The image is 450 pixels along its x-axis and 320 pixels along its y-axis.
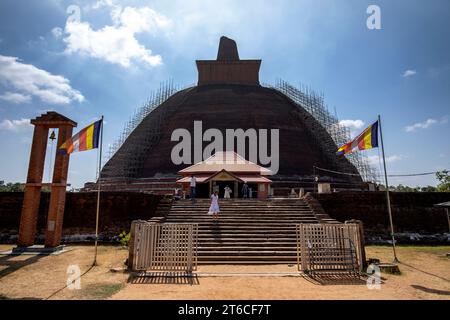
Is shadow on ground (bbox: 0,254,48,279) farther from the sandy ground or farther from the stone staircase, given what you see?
the stone staircase

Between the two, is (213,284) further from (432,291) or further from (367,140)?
(367,140)

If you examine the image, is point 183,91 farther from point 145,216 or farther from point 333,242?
point 333,242

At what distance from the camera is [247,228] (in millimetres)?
9984

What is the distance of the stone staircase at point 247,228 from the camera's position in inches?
332

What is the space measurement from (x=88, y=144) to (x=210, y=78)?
825 inches

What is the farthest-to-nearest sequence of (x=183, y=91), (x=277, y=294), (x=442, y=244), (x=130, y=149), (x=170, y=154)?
(x=183, y=91), (x=130, y=149), (x=170, y=154), (x=442, y=244), (x=277, y=294)

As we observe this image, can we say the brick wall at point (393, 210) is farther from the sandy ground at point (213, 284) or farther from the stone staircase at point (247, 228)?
the sandy ground at point (213, 284)

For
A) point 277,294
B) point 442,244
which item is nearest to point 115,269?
point 277,294

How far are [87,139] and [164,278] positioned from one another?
5.25 metres

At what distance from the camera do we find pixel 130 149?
894 inches

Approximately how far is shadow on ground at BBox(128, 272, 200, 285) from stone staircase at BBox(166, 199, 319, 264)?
1.56 metres

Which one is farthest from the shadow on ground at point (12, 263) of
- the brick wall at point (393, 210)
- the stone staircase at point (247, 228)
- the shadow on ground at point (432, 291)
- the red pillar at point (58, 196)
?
the brick wall at point (393, 210)

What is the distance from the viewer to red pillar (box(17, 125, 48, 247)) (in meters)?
9.92

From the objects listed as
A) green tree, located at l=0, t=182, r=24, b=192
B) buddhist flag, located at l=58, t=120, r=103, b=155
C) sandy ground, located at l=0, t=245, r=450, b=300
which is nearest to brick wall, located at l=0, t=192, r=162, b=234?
buddhist flag, located at l=58, t=120, r=103, b=155
